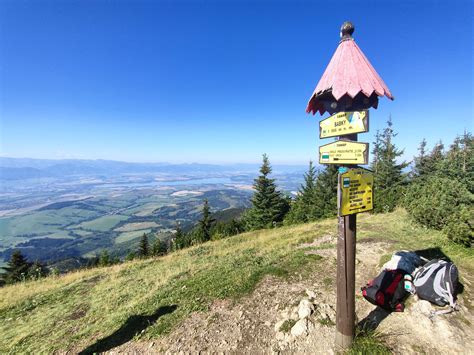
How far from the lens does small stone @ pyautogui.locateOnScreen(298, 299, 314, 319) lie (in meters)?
4.20

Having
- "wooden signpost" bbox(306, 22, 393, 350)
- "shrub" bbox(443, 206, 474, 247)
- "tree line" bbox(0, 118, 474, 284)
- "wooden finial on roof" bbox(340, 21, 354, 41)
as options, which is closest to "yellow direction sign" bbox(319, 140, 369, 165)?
"wooden signpost" bbox(306, 22, 393, 350)

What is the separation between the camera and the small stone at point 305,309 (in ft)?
13.8

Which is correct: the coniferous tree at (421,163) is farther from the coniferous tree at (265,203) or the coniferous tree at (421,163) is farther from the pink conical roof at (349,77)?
the pink conical roof at (349,77)

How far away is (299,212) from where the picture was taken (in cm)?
2344

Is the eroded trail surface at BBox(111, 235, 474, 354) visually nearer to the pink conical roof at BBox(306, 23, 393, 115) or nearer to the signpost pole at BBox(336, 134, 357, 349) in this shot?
the signpost pole at BBox(336, 134, 357, 349)

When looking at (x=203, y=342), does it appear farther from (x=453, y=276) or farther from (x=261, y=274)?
(x=453, y=276)

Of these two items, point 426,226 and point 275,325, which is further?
point 426,226

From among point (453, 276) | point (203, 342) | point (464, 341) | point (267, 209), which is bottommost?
point (267, 209)

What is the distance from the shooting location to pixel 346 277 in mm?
3242

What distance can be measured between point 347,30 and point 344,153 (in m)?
1.82

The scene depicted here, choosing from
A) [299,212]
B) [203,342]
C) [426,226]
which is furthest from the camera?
[299,212]

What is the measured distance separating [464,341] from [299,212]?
794 inches

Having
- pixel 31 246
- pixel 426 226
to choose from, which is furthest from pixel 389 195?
pixel 31 246

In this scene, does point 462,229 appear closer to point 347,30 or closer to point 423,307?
point 423,307
